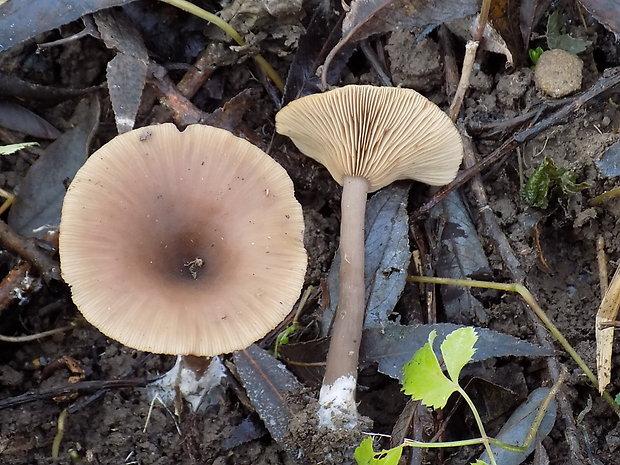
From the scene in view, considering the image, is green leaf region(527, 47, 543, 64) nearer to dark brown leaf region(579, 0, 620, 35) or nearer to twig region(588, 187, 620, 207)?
dark brown leaf region(579, 0, 620, 35)

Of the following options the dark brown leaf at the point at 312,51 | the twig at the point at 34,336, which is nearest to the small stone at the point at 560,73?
the dark brown leaf at the point at 312,51

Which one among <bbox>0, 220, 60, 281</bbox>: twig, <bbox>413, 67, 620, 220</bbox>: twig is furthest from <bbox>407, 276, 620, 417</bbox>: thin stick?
<bbox>0, 220, 60, 281</bbox>: twig

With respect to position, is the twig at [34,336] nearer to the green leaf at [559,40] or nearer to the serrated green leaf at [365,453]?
the serrated green leaf at [365,453]

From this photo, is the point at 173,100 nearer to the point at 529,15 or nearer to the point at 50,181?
the point at 50,181

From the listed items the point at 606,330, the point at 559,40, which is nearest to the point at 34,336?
the point at 606,330

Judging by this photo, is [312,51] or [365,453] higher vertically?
[312,51]

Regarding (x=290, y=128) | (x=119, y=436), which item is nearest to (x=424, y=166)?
(x=290, y=128)
